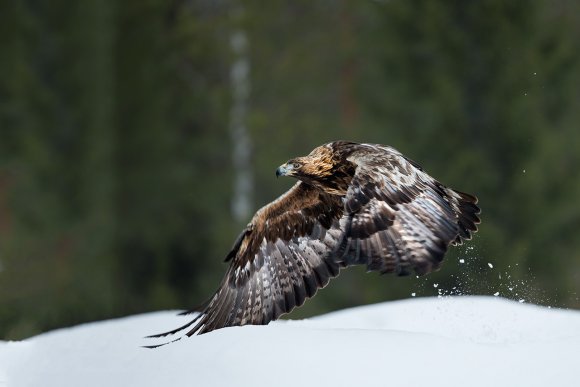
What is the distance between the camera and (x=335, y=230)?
985cm

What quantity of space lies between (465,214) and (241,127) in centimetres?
1610

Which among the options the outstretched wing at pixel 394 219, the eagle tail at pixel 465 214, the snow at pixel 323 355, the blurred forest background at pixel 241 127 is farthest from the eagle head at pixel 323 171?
the blurred forest background at pixel 241 127

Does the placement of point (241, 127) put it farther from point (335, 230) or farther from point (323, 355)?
point (323, 355)

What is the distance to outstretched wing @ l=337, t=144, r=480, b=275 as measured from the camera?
8.66 metres

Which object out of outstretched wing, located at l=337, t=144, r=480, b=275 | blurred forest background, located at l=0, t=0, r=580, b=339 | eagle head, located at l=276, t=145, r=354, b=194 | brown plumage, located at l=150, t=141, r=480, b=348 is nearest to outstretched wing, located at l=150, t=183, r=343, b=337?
brown plumage, located at l=150, t=141, r=480, b=348

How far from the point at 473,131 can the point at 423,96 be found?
114cm

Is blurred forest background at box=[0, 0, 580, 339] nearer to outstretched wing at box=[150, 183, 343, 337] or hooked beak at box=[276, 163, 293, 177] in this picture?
outstretched wing at box=[150, 183, 343, 337]

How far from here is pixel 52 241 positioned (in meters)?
23.1

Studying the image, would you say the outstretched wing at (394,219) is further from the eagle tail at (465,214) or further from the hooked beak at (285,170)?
the hooked beak at (285,170)

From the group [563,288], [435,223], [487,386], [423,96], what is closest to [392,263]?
[435,223]

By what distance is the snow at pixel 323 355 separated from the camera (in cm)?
824

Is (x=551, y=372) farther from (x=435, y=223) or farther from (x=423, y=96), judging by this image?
(x=423, y=96)

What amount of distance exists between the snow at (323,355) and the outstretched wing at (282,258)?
272mm

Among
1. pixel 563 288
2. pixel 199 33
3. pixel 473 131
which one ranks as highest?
pixel 199 33
